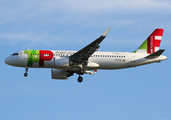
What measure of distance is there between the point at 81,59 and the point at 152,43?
13.4 m

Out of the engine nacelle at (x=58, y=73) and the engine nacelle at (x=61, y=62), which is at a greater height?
the engine nacelle at (x=61, y=62)

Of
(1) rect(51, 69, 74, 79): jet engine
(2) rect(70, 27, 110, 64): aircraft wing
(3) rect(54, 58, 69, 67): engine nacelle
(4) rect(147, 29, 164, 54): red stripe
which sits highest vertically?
(4) rect(147, 29, 164, 54): red stripe

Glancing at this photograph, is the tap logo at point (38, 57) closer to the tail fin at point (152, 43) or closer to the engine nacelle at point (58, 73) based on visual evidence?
the engine nacelle at point (58, 73)

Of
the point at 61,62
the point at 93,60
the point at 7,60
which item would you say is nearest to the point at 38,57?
the point at 61,62

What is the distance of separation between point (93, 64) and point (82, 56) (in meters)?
2.28

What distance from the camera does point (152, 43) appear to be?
6194cm

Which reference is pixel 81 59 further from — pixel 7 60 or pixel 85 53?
pixel 7 60

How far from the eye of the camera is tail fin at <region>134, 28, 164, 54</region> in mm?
61375

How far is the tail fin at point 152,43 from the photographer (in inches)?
2416

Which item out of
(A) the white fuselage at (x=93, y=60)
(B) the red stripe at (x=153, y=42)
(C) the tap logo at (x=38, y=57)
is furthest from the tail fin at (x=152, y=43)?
(C) the tap logo at (x=38, y=57)

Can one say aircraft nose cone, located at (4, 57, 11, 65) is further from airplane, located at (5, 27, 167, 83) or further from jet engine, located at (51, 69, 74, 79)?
jet engine, located at (51, 69, 74, 79)

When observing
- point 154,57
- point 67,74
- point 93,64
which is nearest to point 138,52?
point 154,57

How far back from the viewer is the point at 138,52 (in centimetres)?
6062

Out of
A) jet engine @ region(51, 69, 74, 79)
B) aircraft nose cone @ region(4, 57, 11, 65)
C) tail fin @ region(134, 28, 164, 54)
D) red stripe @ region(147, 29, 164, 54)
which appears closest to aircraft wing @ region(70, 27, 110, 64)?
jet engine @ region(51, 69, 74, 79)
